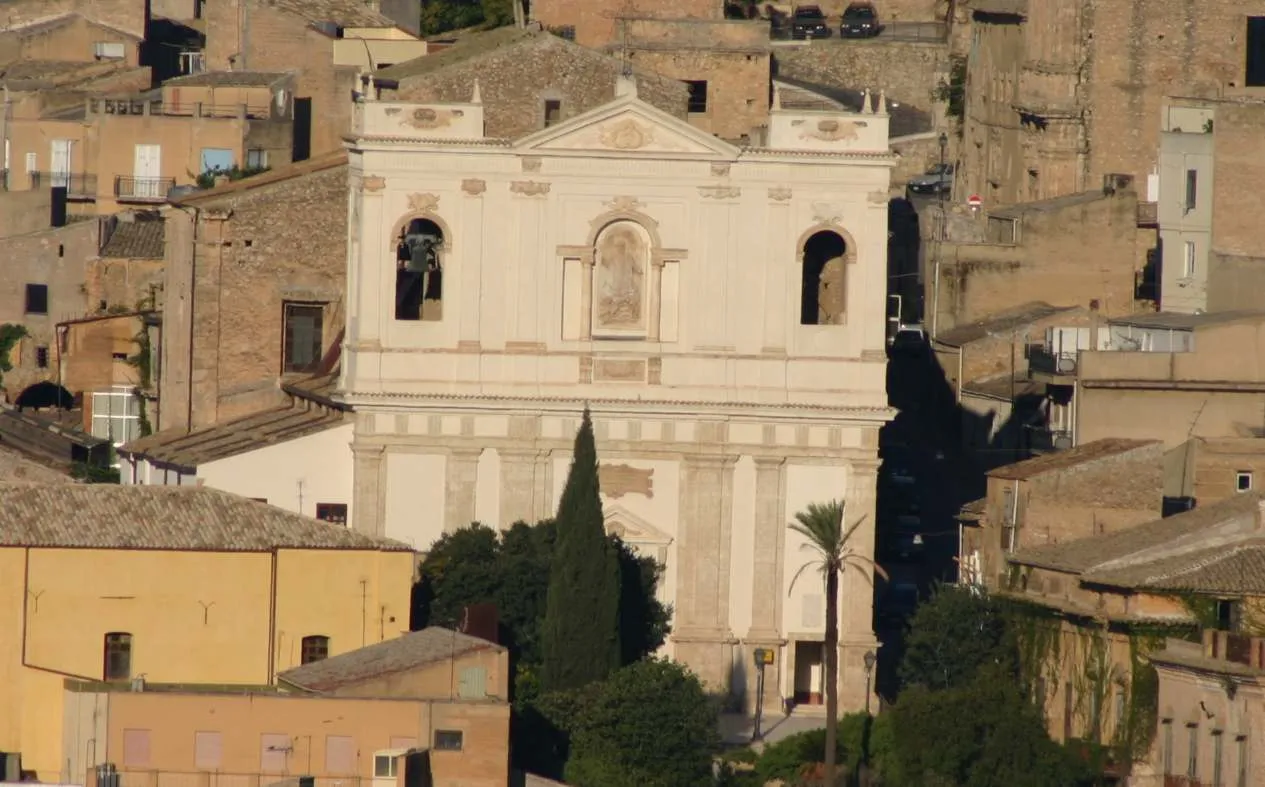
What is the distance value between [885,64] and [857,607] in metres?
42.6

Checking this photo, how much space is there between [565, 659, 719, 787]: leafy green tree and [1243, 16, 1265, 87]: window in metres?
36.9

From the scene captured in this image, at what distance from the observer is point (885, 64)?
4633 inches

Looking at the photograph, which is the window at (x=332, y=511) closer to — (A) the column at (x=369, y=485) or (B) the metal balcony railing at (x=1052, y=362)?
(A) the column at (x=369, y=485)

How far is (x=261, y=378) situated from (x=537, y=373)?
7585 mm

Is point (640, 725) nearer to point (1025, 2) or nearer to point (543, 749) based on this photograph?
point (543, 749)

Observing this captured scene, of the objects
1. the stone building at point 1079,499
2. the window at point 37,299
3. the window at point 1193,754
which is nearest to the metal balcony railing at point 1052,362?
the stone building at point 1079,499

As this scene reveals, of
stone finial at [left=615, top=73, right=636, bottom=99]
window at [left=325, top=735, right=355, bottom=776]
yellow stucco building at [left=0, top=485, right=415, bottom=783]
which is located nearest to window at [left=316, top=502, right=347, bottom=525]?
yellow stucco building at [left=0, top=485, right=415, bottom=783]

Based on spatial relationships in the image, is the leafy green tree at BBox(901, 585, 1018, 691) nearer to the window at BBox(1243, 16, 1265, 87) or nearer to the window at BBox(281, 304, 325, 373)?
the window at BBox(281, 304, 325, 373)

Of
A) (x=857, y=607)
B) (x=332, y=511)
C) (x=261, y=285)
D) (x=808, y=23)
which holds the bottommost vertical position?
(x=857, y=607)

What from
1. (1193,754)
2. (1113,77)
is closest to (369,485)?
(1193,754)

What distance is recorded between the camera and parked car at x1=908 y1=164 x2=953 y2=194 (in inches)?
4358

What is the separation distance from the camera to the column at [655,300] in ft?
→ 255

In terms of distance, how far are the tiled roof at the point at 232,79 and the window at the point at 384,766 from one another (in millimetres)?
39052

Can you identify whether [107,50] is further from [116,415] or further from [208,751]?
[208,751]
